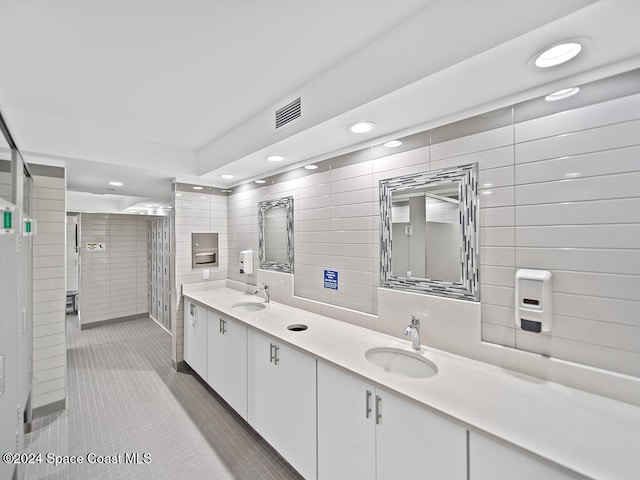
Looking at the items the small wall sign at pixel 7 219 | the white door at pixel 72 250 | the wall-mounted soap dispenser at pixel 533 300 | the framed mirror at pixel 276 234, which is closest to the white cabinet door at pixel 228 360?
the framed mirror at pixel 276 234

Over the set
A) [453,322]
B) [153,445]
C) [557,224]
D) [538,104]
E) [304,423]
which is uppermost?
[538,104]

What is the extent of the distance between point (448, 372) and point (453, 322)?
12.0 inches

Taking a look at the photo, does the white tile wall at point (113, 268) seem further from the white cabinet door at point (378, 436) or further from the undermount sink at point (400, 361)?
the undermount sink at point (400, 361)

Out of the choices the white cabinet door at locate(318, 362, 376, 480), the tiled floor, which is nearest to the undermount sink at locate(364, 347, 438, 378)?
the white cabinet door at locate(318, 362, 376, 480)

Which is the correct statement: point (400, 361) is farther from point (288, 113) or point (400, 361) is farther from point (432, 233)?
point (288, 113)

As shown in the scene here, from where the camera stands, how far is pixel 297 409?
165 cm

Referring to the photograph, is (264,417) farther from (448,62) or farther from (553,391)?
(448,62)

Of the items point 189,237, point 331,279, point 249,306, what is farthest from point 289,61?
point 189,237

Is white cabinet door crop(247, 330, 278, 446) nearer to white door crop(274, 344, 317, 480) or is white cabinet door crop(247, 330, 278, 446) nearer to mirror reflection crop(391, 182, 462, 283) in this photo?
white door crop(274, 344, 317, 480)

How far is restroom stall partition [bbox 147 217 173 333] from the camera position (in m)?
4.68

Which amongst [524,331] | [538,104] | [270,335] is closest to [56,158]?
[270,335]

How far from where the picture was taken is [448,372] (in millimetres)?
1313

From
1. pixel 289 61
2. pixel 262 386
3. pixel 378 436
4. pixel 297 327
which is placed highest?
pixel 289 61

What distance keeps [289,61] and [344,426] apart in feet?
6.54
